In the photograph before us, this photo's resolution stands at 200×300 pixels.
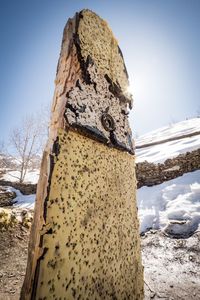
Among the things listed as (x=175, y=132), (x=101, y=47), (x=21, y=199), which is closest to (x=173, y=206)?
(x=101, y=47)

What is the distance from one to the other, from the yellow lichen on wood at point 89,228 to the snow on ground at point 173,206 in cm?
300

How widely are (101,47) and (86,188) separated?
798mm

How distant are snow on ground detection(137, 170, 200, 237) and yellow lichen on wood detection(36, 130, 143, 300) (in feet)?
9.83

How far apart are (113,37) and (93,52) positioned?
382 millimetres

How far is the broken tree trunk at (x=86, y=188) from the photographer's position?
24.3 inches

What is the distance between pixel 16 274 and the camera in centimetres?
189

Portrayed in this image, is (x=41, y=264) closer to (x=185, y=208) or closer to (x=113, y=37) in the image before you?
(x=113, y=37)

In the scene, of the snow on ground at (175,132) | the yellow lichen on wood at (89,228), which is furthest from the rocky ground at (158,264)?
the snow on ground at (175,132)

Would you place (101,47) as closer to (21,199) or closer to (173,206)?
(173,206)

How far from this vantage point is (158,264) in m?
2.72

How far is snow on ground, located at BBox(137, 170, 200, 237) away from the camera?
3.68 m

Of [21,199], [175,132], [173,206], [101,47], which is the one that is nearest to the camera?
[101,47]

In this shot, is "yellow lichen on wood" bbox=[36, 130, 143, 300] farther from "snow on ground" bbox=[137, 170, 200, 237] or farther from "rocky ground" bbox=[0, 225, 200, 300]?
"snow on ground" bbox=[137, 170, 200, 237]

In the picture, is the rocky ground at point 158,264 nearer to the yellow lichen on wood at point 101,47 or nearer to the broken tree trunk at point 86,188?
the broken tree trunk at point 86,188
